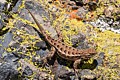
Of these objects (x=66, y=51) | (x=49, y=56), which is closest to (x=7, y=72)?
(x=49, y=56)

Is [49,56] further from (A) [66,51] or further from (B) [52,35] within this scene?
(B) [52,35]

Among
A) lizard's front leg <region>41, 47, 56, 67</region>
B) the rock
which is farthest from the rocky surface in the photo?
lizard's front leg <region>41, 47, 56, 67</region>

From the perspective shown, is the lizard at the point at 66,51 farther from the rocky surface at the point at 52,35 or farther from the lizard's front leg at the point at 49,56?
the rocky surface at the point at 52,35

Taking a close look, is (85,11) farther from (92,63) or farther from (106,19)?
(92,63)

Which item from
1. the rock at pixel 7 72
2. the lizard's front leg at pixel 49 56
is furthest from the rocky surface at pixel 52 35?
the lizard's front leg at pixel 49 56

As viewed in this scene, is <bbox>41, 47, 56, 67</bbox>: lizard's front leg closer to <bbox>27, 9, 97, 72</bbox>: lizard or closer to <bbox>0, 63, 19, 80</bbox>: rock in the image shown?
<bbox>27, 9, 97, 72</bbox>: lizard

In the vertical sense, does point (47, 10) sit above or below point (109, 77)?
above

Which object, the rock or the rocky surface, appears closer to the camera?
the rock

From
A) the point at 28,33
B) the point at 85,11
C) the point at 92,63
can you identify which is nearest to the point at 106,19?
the point at 85,11

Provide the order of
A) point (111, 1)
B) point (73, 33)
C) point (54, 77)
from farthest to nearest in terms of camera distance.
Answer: point (111, 1), point (73, 33), point (54, 77)
